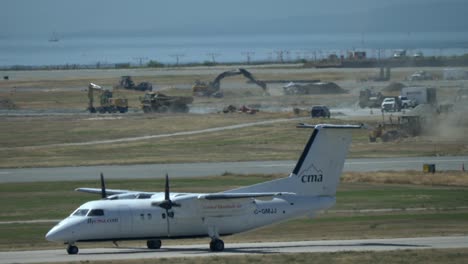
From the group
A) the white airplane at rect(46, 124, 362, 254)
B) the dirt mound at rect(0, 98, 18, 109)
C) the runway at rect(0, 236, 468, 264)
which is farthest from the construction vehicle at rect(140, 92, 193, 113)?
the runway at rect(0, 236, 468, 264)

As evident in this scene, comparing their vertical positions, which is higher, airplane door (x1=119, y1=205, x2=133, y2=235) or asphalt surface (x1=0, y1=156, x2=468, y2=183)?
airplane door (x1=119, y1=205, x2=133, y2=235)

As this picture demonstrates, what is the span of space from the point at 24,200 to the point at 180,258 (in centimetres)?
2112

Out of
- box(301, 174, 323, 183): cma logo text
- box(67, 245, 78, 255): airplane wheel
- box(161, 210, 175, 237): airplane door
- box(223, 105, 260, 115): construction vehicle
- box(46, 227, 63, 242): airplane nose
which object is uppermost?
box(301, 174, 323, 183): cma logo text

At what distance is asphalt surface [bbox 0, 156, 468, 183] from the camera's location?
6378cm

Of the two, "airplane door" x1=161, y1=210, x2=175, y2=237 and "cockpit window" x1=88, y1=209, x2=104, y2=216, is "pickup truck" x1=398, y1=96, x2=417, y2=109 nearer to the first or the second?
"airplane door" x1=161, y1=210, x2=175, y2=237

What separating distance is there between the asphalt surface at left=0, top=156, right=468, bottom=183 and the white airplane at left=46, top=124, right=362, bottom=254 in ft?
74.5

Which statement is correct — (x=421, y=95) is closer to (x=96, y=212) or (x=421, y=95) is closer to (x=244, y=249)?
(x=244, y=249)

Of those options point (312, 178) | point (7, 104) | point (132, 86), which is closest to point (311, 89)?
point (132, 86)

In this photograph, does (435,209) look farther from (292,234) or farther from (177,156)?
(177,156)

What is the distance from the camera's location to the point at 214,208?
38.2 metres

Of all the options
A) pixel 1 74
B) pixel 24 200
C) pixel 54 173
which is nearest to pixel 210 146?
pixel 54 173

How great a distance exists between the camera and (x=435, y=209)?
4888cm

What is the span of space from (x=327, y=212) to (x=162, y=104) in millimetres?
64156

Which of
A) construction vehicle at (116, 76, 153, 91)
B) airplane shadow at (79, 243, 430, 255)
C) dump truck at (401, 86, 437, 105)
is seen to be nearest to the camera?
airplane shadow at (79, 243, 430, 255)
